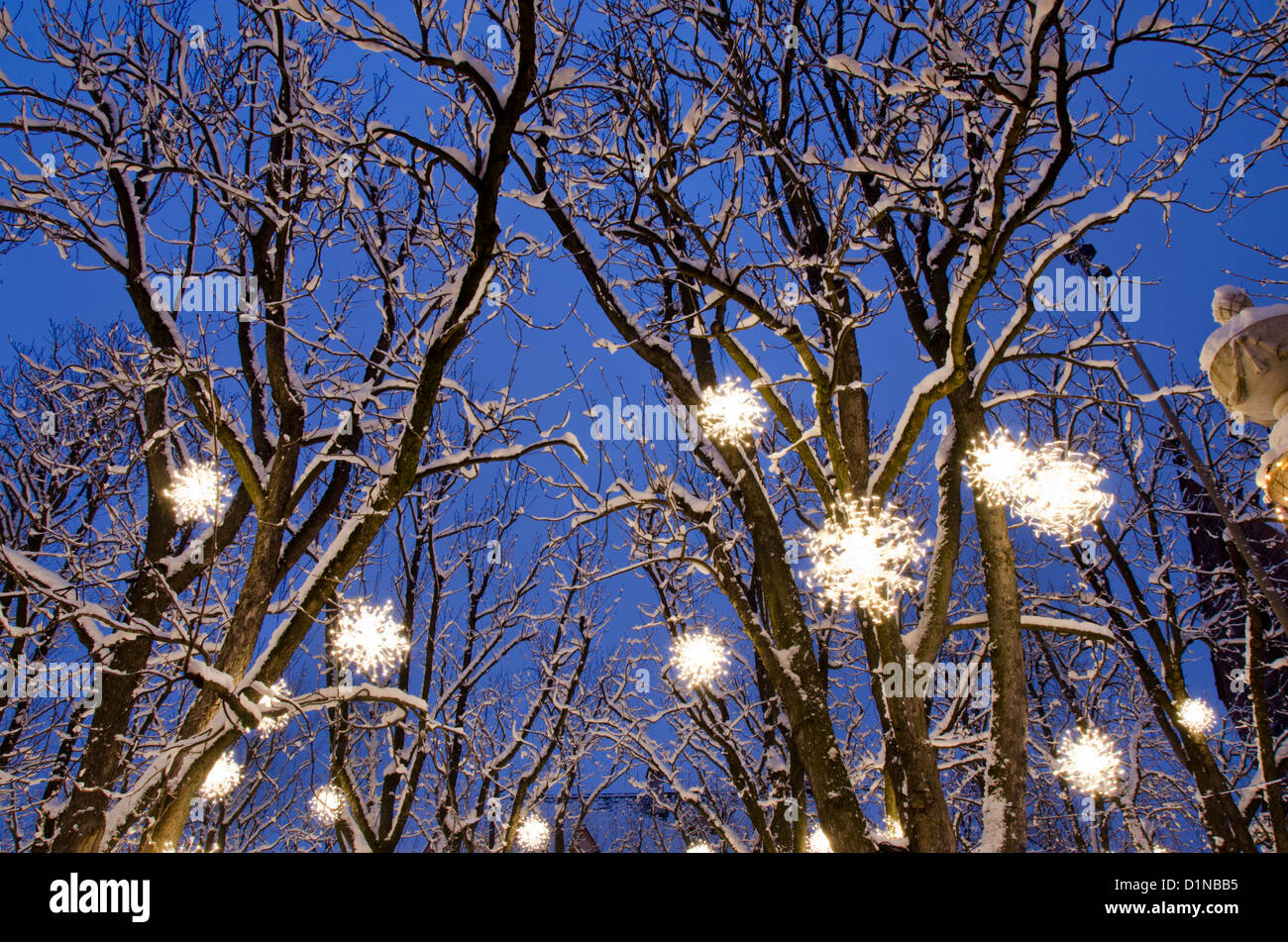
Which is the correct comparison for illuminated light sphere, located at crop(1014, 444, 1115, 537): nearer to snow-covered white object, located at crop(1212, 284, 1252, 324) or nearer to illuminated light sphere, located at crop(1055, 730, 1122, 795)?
snow-covered white object, located at crop(1212, 284, 1252, 324)

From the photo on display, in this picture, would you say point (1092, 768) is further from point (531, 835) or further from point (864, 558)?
point (531, 835)

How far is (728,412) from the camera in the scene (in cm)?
603

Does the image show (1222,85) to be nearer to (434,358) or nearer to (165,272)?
(434,358)

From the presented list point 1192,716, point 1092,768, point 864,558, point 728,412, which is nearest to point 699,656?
point 728,412

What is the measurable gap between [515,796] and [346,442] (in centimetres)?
687

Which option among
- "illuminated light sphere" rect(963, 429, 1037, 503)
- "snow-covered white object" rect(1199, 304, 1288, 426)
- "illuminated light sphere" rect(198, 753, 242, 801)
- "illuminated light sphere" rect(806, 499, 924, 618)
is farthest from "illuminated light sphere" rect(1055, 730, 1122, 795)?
"illuminated light sphere" rect(198, 753, 242, 801)

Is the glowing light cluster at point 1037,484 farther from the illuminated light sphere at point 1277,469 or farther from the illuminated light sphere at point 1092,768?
the illuminated light sphere at point 1092,768

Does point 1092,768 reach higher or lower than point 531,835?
higher

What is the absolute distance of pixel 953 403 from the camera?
5832 millimetres

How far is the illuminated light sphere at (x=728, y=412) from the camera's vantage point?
19.7 feet

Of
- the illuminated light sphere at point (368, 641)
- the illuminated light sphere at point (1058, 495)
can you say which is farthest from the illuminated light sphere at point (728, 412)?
the illuminated light sphere at point (368, 641)

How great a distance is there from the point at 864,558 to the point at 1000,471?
1369 mm

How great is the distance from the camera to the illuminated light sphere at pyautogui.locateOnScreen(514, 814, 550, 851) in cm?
1205
